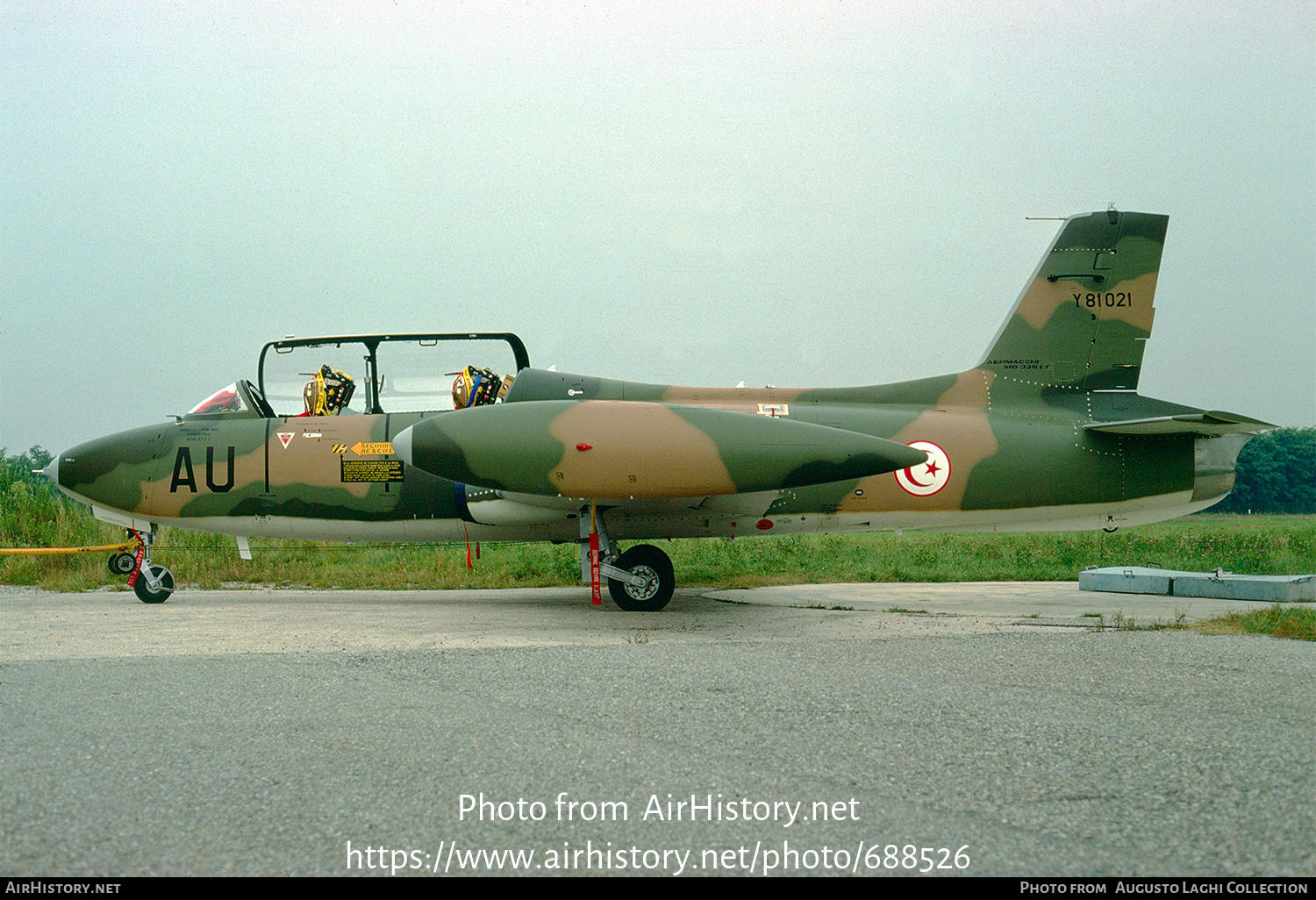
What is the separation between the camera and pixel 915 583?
13047 millimetres

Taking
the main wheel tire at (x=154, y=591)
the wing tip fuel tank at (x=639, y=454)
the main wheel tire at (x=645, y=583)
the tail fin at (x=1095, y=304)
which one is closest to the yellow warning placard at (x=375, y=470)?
the wing tip fuel tank at (x=639, y=454)

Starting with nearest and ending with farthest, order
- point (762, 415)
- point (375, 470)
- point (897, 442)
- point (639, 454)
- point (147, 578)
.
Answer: point (639, 454) → point (762, 415) → point (897, 442) → point (375, 470) → point (147, 578)

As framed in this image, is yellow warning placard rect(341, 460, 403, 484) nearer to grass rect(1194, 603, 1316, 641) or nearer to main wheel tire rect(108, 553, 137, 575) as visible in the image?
main wheel tire rect(108, 553, 137, 575)

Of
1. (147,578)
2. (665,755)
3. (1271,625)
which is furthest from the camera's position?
(147,578)

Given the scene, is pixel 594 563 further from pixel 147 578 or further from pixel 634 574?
pixel 147 578

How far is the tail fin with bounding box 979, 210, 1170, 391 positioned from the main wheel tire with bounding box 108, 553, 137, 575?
1017 centimetres

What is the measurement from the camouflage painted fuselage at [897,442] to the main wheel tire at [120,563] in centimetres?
105

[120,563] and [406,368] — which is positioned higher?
[406,368]

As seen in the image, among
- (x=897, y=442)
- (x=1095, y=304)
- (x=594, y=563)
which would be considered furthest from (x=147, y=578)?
(x=1095, y=304)

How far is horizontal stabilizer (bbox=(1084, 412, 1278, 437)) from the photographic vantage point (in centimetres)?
858

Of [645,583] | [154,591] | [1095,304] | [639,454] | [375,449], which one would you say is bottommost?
[154,591]

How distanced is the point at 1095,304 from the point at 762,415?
13.4ft

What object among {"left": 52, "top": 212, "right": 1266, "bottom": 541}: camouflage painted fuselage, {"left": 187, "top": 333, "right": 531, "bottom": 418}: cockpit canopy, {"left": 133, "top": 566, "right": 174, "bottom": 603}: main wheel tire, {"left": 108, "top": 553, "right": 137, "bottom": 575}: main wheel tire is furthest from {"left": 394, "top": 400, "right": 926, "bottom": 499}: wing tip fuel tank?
{"left": 108, "top": 553, "right": 137, "bottom": 575}: main wheel tire

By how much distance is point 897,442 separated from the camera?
8.84m
